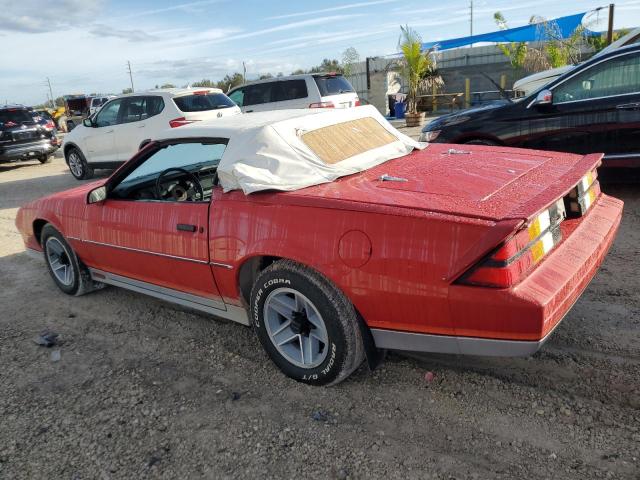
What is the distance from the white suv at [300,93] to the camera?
38.7 feet

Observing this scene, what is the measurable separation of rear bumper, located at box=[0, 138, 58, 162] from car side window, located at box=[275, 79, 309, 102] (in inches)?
272

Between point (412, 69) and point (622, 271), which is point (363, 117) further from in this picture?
point (412, 69)

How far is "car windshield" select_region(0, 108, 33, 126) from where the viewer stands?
13.9 metres

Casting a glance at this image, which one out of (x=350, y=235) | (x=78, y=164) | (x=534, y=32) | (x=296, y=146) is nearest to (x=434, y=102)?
(x=534, y=32)

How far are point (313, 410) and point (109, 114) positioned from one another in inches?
401

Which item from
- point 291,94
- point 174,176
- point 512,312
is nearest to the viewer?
point 512,312

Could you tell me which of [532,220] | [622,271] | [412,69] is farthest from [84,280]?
[412,69]

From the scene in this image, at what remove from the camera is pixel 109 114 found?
11.2 meters

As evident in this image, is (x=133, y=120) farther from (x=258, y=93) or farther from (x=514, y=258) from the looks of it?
(x=514, y=258)

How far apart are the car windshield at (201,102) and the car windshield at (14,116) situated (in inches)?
258

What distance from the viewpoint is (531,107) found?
242 inches

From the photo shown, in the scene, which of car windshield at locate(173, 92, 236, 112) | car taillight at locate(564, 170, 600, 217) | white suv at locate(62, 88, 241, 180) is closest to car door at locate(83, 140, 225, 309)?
car taillight at locate(564, 170, 600, 217)

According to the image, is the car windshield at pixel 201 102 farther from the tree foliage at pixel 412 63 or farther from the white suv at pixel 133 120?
the tree foliage at pixel 412 63

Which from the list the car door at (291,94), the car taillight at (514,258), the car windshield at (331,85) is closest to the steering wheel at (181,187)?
the car taillight at (514,258)
